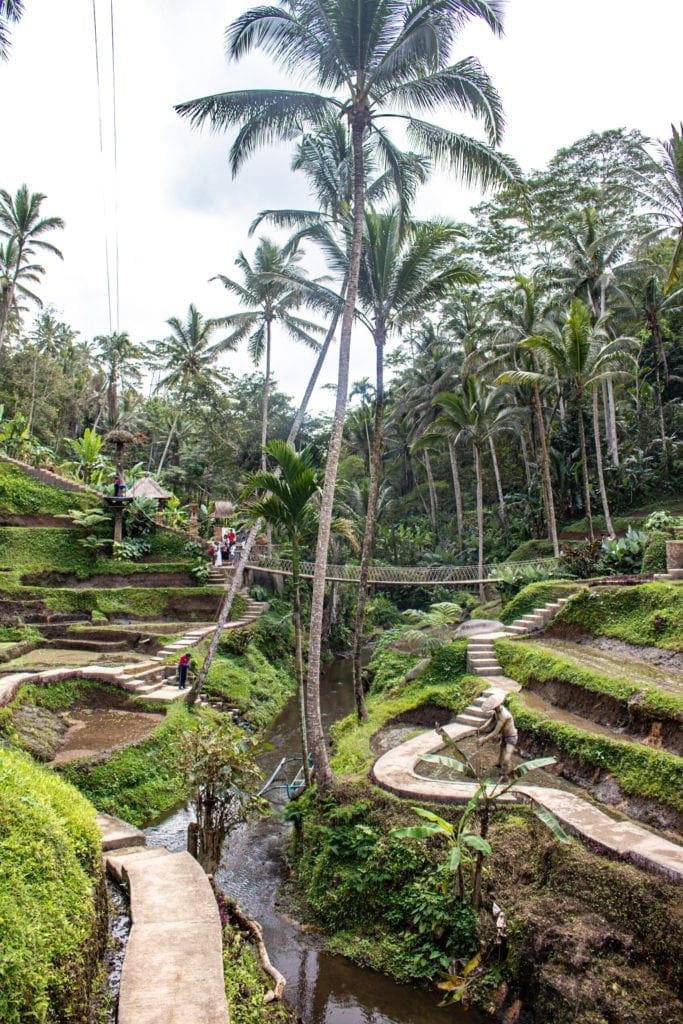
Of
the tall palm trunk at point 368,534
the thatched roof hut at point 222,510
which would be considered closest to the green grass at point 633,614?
the tall palm trunk at point 368,534

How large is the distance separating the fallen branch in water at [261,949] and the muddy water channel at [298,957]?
381 mm

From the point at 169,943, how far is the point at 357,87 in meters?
11.1

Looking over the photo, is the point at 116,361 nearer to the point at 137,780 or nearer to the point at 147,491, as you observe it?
the point at 147,491

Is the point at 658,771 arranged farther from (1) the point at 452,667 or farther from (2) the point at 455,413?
(2) the point at 455,413

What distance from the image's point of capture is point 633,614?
11.1 metres

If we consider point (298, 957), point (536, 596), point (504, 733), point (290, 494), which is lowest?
point (298, 957)

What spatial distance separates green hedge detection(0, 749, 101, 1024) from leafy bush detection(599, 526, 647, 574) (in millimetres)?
12245

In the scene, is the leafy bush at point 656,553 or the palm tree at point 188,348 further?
the palm tree at point 188,348

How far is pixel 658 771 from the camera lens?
22.2ft

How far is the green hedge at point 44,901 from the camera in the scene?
11.0ft

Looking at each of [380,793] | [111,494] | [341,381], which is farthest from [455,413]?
[380,793]

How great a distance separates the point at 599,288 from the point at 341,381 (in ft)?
58.0

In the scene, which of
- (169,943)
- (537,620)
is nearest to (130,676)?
(537,620)

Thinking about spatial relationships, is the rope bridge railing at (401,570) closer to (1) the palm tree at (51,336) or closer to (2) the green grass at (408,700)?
(2) the green grass at (408,700)
